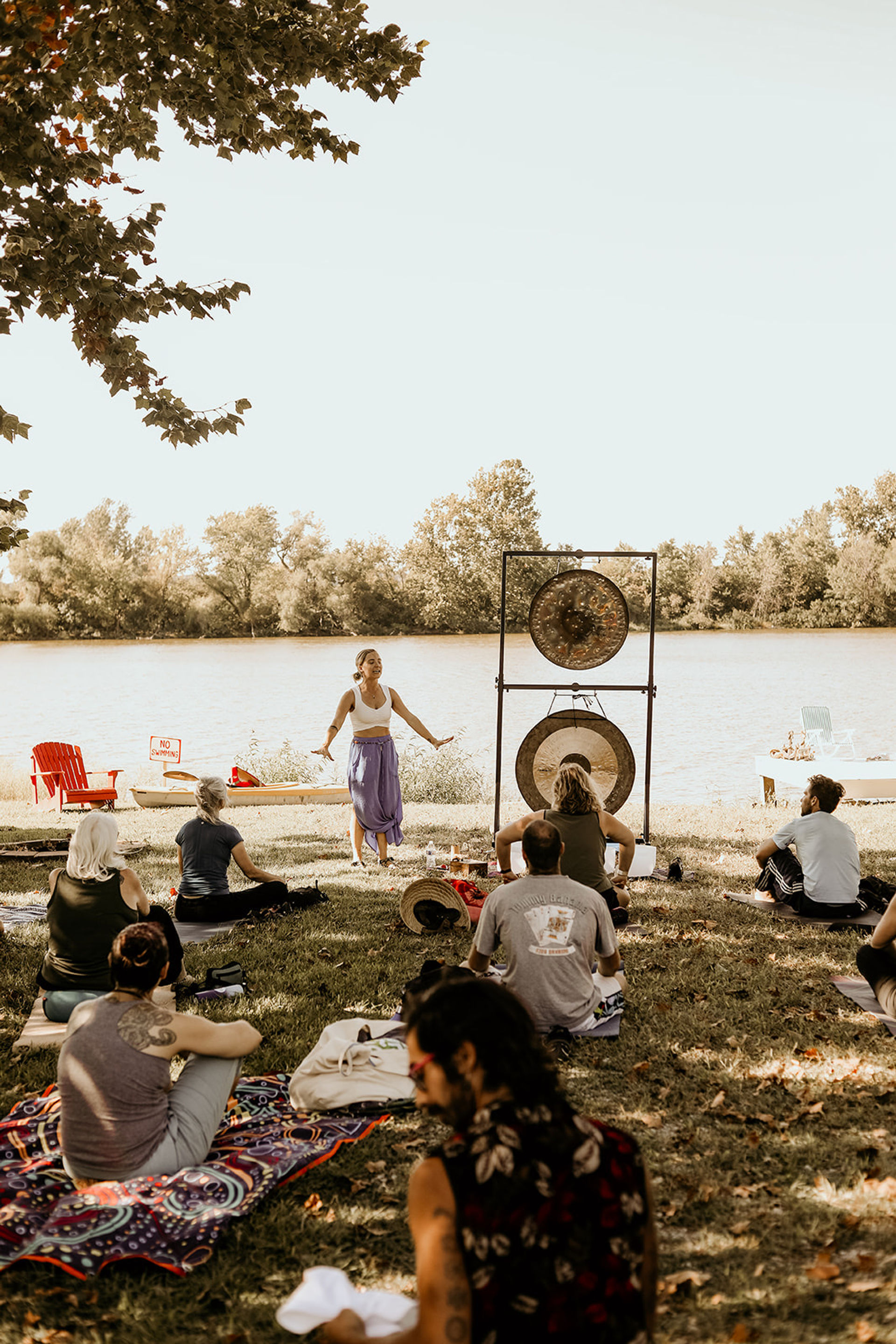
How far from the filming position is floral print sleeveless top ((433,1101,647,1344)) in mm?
1969

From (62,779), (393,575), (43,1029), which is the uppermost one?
(393,575)

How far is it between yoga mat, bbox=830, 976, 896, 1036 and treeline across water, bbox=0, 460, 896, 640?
37461mm

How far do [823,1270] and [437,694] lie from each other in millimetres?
34521

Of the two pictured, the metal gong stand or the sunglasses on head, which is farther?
the metal gong stand

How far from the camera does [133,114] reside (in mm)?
7887

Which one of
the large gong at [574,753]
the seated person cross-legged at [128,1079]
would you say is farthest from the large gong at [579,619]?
the seated person cross-legged at [128,1079]

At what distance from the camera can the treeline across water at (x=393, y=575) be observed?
45.3 metres

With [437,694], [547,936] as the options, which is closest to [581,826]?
[547,936]

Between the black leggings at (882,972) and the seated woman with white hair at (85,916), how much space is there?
405 centimetres

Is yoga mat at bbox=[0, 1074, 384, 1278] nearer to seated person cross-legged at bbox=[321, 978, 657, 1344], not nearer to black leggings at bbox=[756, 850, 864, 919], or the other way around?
seated person cross-legged at bbox=[321, 978, 657, 1344]

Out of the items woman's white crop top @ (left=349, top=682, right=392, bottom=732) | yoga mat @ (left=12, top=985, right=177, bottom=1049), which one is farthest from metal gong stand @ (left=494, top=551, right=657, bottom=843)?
yoga mat @ (left=12, top=985, right=177, bottom=1049)

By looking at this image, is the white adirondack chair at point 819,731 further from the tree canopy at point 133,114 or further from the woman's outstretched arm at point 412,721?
the tree canopy at point 133,114

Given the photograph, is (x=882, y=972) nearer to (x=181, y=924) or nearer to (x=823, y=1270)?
(x=823, y=1270)

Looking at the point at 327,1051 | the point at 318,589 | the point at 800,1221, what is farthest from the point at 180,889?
the point at 318,589
